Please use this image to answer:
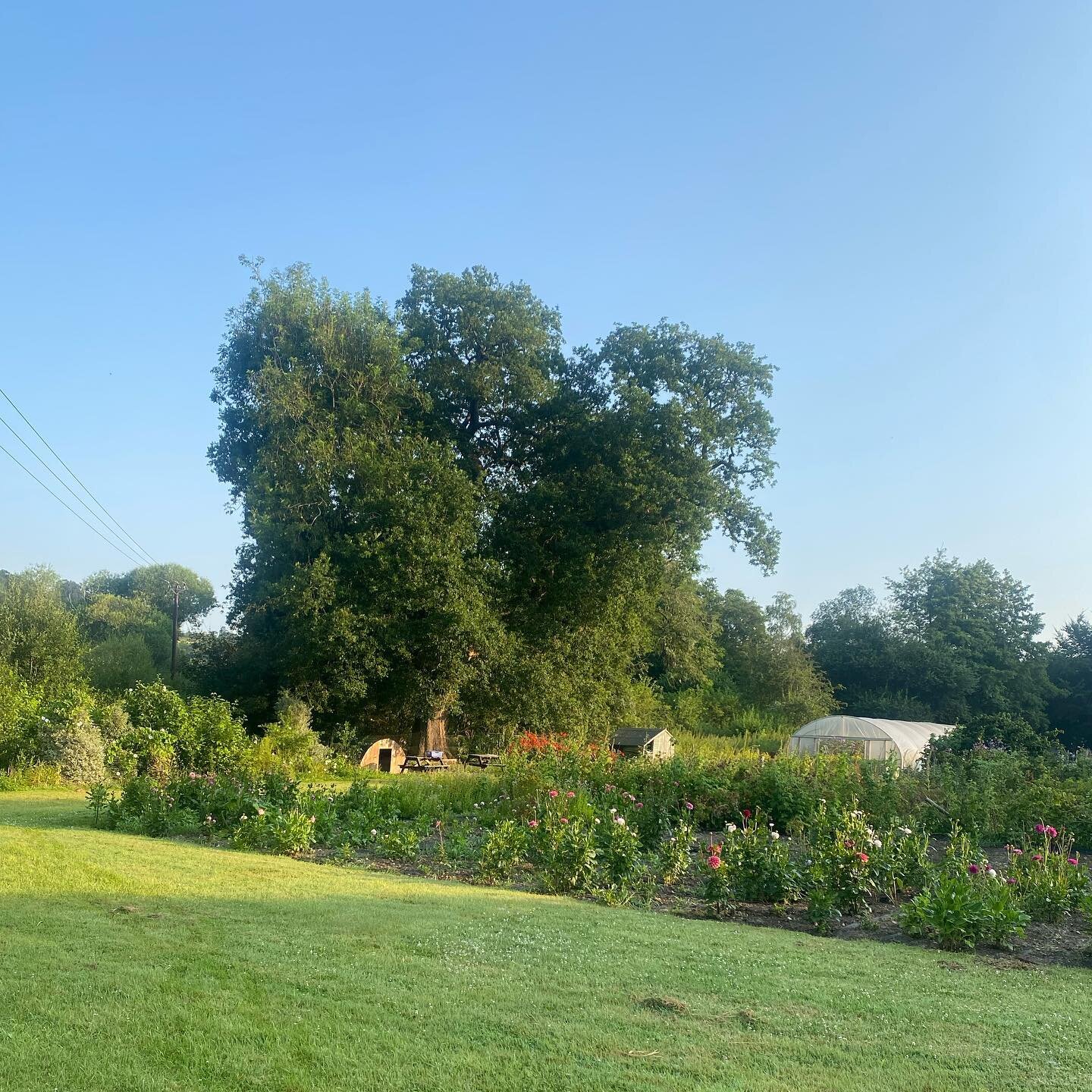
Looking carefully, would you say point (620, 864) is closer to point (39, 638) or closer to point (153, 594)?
point (39, 638)

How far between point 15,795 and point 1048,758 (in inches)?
576

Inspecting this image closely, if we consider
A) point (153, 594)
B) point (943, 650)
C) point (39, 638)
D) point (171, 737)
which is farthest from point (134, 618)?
point (171, 737)

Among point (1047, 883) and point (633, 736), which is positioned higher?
point (633, 736)

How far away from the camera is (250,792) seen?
997cm

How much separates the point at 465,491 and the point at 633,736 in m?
9.82

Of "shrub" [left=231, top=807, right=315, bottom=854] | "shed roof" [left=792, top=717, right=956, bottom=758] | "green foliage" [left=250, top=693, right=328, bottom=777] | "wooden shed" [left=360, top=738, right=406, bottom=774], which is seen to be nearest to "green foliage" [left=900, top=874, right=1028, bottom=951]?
"shrub" [left=231, top=807, right=315, bottom=854]

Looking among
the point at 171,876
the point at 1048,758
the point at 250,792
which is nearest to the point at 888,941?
the point at 171,876

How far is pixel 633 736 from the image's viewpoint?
1179 inches

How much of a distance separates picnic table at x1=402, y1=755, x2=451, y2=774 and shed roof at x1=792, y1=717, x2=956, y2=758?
1225 centimetres

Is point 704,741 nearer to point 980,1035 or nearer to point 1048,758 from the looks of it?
point 1048,758

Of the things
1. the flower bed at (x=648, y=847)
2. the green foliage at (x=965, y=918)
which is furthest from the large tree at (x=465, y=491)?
the green foliage at (x=965, y=918)

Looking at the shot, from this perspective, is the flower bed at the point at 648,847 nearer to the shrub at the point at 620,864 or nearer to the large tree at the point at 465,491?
the shrub at the point at 620,864

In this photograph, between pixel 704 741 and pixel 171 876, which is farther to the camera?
pixel 704 741

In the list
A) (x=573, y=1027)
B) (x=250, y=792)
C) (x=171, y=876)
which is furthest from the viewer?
(x=250, y=792)
